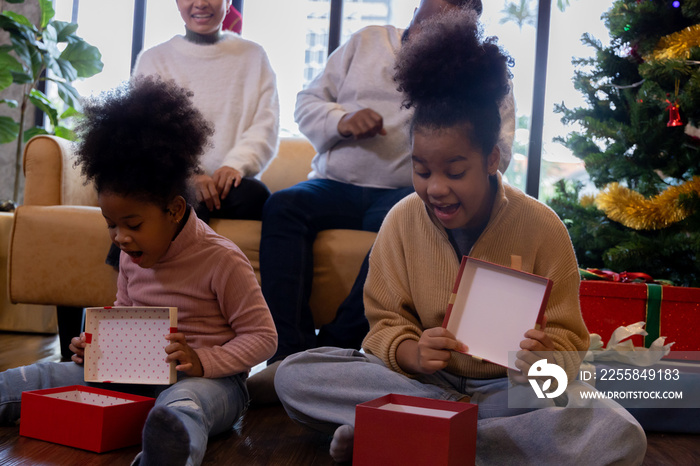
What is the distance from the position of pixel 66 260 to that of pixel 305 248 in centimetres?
73

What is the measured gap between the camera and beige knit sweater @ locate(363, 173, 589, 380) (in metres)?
1.20

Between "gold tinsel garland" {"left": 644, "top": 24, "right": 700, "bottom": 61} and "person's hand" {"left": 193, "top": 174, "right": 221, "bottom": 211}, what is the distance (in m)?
1.53

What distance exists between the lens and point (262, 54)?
2232mm

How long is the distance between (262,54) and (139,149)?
1.07 metres

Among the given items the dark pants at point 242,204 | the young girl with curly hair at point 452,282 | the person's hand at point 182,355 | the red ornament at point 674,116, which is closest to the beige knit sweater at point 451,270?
the young girl with curly hair at point 452,282

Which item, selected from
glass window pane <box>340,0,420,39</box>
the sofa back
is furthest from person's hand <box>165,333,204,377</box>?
glass window pane <box>340,0,420,39</box>

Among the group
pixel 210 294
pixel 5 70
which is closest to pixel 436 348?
pixel 210 294

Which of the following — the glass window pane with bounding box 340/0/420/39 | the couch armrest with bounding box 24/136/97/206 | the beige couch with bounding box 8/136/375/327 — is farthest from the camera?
the glass window pane with bounding box 340/0/420/39

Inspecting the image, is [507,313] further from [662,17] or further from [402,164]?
[662,17]

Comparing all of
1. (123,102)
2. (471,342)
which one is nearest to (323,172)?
(123,102)

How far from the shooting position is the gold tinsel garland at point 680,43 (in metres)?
2.18

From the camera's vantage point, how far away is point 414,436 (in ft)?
3.08

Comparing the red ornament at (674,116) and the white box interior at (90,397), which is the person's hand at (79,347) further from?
the red ornament at (674,116)

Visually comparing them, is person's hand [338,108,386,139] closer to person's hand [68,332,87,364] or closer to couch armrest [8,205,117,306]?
couch armrest [8,205,117,306]
